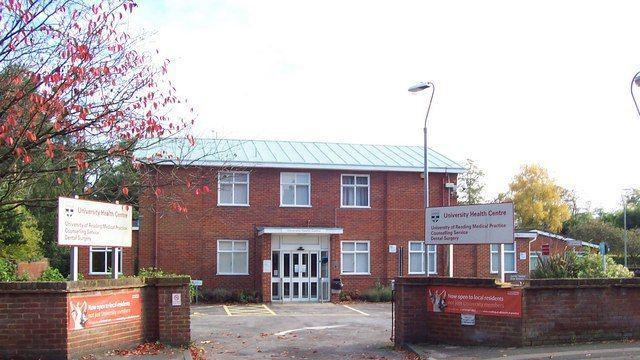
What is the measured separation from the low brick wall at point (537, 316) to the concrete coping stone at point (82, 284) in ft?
15.0

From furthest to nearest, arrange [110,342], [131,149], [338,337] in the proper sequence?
[338,337], [110,342], [131,149]

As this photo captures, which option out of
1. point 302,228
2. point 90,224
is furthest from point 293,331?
point 302,228

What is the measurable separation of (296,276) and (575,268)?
652 inches

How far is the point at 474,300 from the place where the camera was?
1383 cm

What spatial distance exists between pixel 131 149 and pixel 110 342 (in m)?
3.58

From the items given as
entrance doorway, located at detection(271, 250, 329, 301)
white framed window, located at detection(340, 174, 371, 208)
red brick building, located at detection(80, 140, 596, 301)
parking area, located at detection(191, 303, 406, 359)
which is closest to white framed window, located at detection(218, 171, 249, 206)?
red brick building, located at detection(80, 140, 596, 301)

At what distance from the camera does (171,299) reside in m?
13.7

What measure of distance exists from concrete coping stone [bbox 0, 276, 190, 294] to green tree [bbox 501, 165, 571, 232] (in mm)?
61941

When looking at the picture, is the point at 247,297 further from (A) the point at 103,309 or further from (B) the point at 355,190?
(A) the point at 103,309

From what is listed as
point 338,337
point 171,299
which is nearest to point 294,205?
point 338,337

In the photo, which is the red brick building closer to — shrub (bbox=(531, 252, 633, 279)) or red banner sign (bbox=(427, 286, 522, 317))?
shrub (bbox=(531, 252, 633, 279))

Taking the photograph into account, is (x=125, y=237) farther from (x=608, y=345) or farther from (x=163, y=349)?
(x=608, y=345)

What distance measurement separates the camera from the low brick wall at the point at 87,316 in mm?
11391

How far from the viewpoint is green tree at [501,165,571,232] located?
235ft
